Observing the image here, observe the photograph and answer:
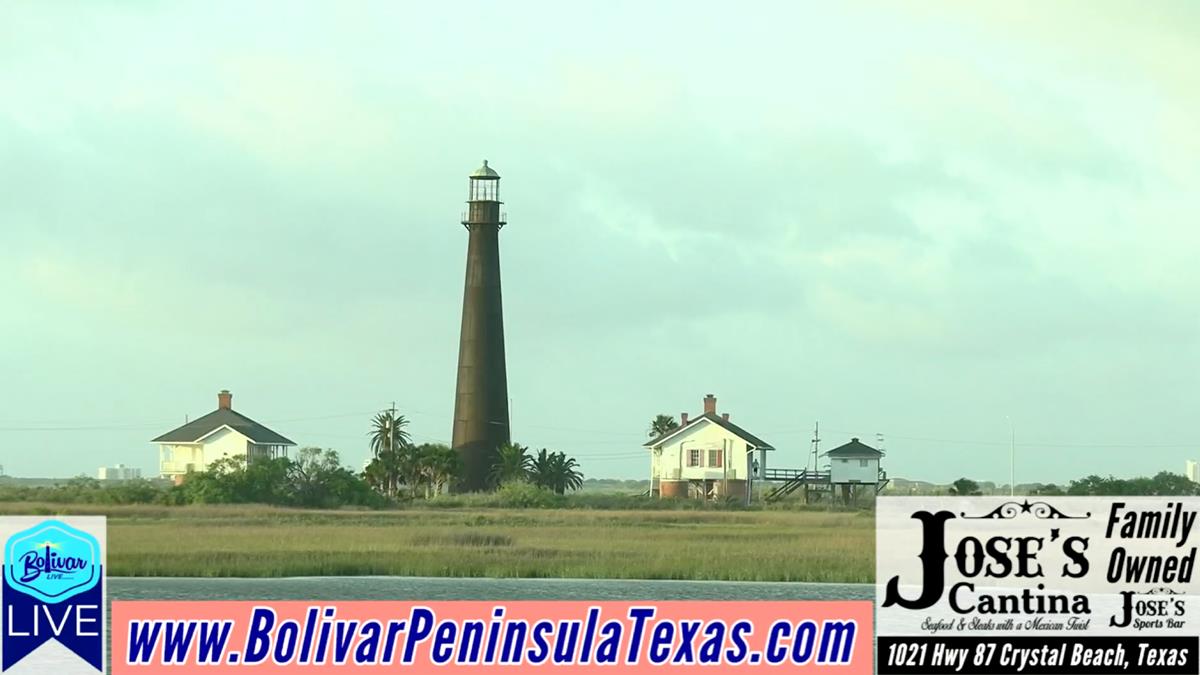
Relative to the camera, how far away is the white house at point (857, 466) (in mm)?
97500

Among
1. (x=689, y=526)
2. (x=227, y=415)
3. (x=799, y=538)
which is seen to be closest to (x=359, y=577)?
(x=799, y=538)

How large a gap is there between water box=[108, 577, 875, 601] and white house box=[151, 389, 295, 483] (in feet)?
156

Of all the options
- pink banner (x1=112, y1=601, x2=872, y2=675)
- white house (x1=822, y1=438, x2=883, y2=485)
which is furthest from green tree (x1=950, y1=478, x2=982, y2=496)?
pink banner (x1=112, y1=601, x2=872, y2=675)

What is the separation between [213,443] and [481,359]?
56.6ft

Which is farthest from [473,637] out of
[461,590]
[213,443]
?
[213,443]

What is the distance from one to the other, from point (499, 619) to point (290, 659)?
5.30m

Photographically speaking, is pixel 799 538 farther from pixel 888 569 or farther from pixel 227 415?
pixel 227 415

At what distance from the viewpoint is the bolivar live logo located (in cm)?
3553

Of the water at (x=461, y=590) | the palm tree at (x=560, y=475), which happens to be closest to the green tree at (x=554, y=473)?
the palm tree at (x=560, y=475)

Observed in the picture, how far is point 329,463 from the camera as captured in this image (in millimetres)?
87312

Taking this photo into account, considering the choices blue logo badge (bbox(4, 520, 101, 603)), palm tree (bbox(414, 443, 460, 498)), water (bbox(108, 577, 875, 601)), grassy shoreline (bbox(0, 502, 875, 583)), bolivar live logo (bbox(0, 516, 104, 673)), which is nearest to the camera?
bolivar live logo (bbox(0, 516, 104, 673))

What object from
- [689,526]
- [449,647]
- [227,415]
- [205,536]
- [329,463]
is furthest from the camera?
[227,415]

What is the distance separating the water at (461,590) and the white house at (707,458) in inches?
1922

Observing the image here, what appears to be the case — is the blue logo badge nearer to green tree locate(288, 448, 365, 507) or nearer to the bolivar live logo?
the bolivar live logo
